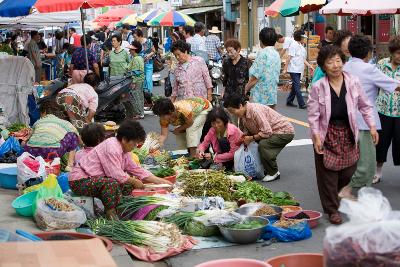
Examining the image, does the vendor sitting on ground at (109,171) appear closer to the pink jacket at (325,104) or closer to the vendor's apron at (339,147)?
the pink jacket at (325,104)

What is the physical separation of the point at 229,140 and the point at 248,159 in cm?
44

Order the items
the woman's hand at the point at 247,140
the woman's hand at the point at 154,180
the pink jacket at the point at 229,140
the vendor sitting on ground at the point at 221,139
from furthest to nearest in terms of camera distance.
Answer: the pink jacket at the point at 229,140 < the vendor sitting on ground at the point at 221,139 < the woman's hand at the point at 247,140 < the woman's hand at the point at 154,180

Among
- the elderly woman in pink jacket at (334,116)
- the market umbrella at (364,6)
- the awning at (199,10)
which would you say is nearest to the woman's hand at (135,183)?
the elderly woman in pink jacket at (334,116)

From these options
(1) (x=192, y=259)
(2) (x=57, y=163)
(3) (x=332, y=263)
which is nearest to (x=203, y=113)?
(2) (x=57, y=163)

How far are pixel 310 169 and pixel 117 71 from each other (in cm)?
675

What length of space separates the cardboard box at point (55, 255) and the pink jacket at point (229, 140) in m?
5.54

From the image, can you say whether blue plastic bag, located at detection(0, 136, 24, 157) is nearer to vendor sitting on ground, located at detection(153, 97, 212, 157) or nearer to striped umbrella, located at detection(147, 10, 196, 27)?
vendor sitting on ground, located at detection(153, 97, 212, 157)

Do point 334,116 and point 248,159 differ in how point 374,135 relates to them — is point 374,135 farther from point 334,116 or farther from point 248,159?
point 248,159

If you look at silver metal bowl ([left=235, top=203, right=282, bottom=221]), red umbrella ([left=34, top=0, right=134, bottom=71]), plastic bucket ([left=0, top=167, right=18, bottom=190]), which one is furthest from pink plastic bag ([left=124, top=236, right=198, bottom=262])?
red umbrella ([left=34, top=0, right=134, bottom=71])

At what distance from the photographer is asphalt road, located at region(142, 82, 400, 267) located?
21.7ft

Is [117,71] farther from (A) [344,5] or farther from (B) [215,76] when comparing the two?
(A) [344,5]

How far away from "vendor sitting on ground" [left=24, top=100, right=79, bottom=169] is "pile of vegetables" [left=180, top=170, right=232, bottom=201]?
1.92 m

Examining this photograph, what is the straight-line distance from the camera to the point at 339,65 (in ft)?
23.3

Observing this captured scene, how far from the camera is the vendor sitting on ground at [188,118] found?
10062 millimetres
